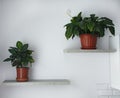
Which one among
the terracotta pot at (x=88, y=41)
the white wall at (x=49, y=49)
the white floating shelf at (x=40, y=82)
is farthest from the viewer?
the white wall at (x=49, y=49)

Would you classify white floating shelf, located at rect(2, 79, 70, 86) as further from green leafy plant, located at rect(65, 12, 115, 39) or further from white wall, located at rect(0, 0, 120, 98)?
→ green leafy plant, located at rect(65, 12, 115, 39)

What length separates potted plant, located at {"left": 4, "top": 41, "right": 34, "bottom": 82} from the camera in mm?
2262

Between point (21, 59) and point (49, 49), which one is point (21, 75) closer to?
point (21, 59)

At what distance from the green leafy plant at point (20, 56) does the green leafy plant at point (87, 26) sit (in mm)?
444

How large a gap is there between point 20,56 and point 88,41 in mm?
713

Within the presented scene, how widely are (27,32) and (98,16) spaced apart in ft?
2.72

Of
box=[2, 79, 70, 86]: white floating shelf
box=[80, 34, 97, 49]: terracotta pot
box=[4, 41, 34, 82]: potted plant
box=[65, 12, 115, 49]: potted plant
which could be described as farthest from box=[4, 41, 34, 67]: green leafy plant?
box=[80, 34, 97, 49]: terracotta pot

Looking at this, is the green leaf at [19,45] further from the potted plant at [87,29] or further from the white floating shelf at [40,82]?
the potted plant at [87,29]

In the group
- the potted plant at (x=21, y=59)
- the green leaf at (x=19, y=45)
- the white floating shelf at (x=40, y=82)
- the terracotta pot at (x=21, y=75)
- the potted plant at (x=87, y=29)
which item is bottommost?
the white floating shelf at (x=40, y=82)

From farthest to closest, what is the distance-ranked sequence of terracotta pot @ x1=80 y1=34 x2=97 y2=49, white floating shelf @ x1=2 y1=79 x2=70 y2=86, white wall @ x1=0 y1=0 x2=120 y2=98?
white wall @ x1=0 y1=0 x2=120 y2=98 → terracotta pot @ x1=80 y1=34 x2=97 y2=49 → white floating shelf @ x1=2 y1=79 x2=70 y2=86

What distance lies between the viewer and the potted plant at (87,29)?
2271 millimetres

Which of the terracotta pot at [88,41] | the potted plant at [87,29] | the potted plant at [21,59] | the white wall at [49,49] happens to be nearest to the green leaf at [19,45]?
the potted plant at [21,59]

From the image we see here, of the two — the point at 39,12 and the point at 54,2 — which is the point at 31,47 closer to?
the point at 39,12

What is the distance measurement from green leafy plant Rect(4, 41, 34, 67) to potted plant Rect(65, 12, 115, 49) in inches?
17.5
